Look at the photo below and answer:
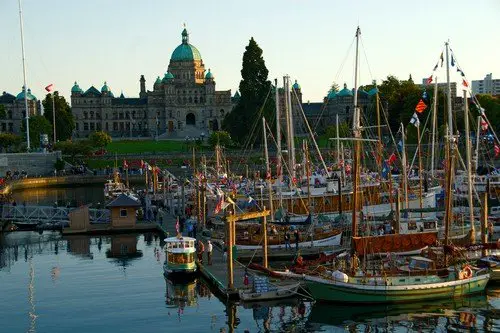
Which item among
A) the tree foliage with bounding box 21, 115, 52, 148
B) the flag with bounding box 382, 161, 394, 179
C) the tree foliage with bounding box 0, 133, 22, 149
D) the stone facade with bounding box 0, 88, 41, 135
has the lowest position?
→ the flag with bounding box 382, 161, 394, 179

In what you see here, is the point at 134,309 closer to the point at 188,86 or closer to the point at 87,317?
the point at 87,317

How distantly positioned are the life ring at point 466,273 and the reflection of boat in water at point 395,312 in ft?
2.99

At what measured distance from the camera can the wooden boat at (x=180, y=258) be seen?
4228cm

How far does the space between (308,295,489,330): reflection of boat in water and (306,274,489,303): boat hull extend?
267mm

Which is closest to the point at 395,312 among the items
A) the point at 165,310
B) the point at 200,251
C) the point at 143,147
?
the point at 165,310

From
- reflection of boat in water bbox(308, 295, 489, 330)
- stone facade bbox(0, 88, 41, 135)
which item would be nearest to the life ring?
reflection of boat in water bbox(308, 295, 489, 330)

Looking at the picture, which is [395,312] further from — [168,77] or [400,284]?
[168,77]

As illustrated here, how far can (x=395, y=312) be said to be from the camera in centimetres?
3550

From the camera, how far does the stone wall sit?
112 meters

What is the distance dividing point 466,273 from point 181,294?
1282 cm

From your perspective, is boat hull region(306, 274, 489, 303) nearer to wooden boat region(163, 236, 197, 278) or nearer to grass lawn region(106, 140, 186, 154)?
wooden boat region(163, 236, 197, 278)

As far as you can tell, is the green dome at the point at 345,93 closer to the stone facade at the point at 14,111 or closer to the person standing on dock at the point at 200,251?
the stone facade at the point at 14,111

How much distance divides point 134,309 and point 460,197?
3266 cm

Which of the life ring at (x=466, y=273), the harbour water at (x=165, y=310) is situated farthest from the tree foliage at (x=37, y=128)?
the life ring at (x=466, y=273)
